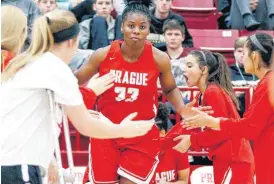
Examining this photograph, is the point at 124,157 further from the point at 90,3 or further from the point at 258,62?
the point at 90,3

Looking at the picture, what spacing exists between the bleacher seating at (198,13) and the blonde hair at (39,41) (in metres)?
6.28

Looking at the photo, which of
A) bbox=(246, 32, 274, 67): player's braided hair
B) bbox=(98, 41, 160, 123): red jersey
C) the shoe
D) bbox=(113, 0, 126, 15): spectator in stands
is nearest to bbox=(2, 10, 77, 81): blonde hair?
bbox=(246, 32, 274, 67): player's braided hair

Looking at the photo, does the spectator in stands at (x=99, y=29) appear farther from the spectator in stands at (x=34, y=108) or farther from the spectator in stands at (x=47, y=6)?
the spectator in stands at (x=34, y=108)

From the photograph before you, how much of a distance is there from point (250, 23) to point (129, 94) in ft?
13.9

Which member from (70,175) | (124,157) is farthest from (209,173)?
(70,175)

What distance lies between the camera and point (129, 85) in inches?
272

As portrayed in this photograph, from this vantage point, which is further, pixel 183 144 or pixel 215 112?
pixel 183 144

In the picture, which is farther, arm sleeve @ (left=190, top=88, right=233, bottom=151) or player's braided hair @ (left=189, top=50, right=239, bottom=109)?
player's braided hair @ (left=189, top=50, right=239, bottom=109)

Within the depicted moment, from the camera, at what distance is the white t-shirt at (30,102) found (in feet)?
15.4

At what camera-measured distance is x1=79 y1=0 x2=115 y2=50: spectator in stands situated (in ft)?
32.2

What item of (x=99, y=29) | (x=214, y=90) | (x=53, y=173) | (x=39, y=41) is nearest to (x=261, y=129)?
(x=214, y=90)

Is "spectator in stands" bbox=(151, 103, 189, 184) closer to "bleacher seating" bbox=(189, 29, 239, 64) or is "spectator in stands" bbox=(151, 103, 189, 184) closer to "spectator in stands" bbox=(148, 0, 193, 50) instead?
"spectator in stands" bbox=(148, 0, 193, 50)

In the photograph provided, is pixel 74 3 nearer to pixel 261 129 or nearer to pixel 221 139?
pixel 221 139

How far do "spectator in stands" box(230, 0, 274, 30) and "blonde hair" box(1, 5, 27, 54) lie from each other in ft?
19.7
